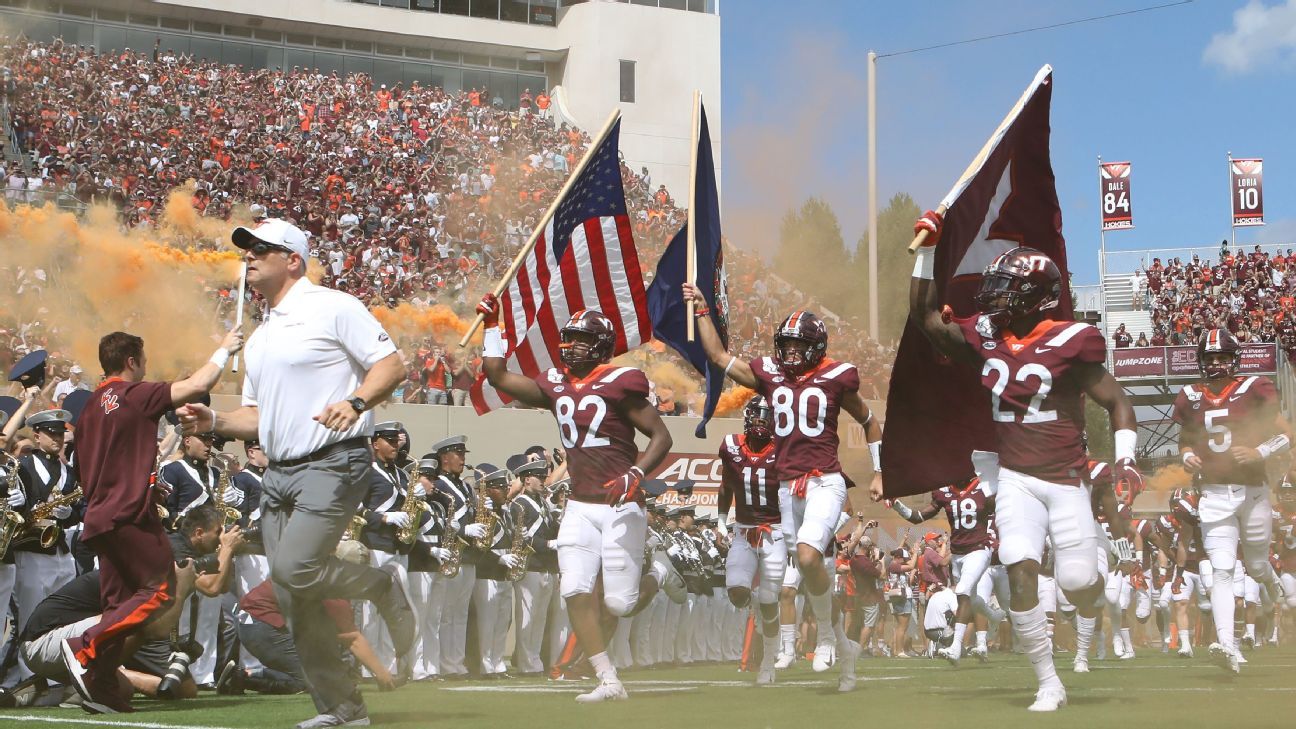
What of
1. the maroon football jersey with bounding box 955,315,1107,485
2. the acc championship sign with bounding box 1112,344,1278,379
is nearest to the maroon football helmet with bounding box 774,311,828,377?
the maroon football jersey with bounding box 955,315,1107,485

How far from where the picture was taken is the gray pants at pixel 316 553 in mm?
6242

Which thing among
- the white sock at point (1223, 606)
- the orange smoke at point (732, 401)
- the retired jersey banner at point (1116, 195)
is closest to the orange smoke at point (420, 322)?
the orange smoke at point (732, 401)

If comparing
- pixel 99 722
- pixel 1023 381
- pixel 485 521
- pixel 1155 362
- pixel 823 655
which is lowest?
pixel 823 655

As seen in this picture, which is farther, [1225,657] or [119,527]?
[1225,657]

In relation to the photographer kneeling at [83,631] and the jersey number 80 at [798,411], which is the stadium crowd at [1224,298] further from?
the photographer kneeling at [83,631]

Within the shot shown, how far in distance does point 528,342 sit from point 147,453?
427 cm

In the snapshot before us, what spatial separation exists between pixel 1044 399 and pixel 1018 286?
24.3 inches

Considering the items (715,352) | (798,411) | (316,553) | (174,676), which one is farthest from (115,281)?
(316,553)

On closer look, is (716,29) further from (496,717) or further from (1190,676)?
(496,717)

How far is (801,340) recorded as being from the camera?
9.73 m

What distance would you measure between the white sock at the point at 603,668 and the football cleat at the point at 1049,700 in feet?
7.67

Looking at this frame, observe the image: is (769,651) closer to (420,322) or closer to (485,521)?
(485,521)

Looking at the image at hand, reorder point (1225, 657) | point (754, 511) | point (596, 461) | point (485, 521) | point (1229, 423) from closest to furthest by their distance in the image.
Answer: point (596, 461) → point (1225, 657) → point (1229, 423) → point (754, 511) → point (485, 521)

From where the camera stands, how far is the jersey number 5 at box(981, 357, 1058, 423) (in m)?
7.66
